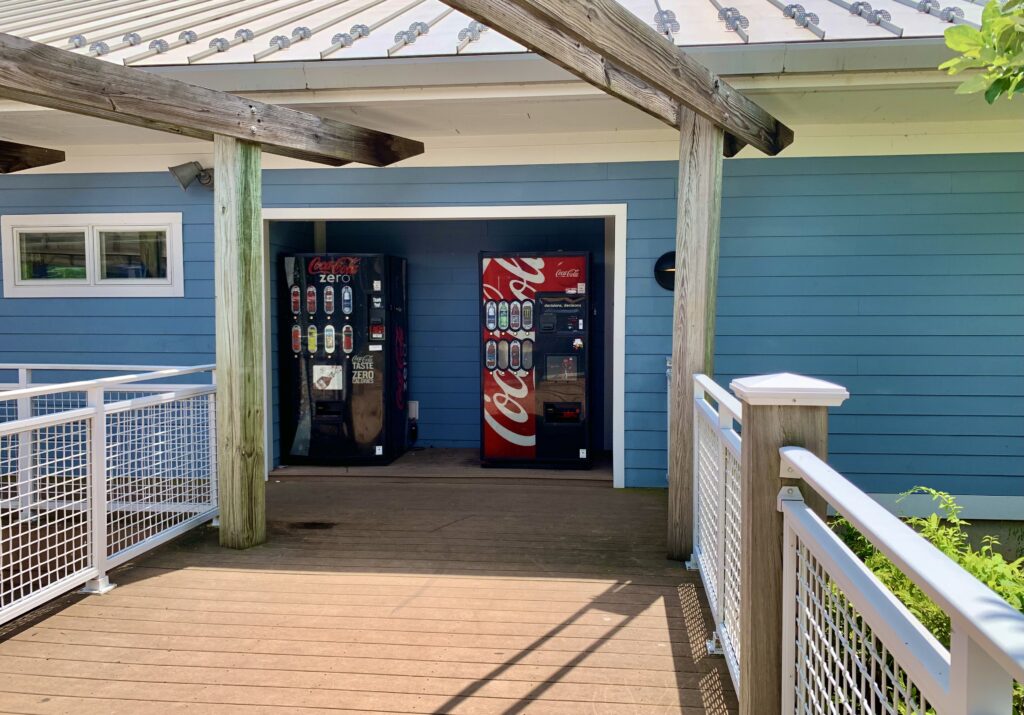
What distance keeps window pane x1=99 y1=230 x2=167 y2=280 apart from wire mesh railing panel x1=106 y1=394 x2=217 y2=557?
191 centimetres

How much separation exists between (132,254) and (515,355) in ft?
9.69

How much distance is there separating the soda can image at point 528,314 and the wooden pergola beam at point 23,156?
3.41 m

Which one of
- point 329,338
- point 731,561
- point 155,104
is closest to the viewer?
point 731,561

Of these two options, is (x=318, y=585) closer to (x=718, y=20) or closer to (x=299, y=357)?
(x=299, y=357)

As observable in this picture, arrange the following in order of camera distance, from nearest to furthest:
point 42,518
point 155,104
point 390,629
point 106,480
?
point 390,629
point 155,104
point 106,480
point 42,518

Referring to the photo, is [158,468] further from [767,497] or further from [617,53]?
[767,497]

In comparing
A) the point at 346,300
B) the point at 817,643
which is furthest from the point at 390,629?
the point at 346,300

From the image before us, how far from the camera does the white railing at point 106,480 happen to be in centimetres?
333

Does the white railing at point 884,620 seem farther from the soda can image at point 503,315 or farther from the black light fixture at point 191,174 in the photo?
the black light fixture at point 191,174

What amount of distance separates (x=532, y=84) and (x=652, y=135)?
1366mm

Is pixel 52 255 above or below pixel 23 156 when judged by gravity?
below

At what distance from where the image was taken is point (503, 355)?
611cm

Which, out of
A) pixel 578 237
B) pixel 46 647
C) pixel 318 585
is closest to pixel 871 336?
pixel 578 237

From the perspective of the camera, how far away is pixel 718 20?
465 centimetres
